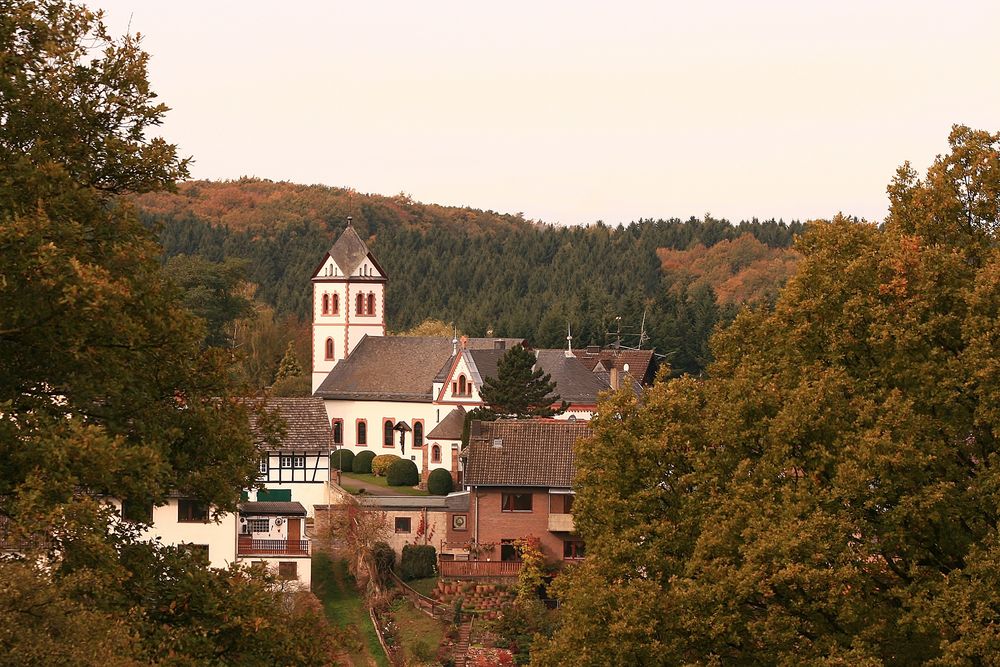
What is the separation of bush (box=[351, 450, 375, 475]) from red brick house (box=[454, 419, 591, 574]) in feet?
86.3

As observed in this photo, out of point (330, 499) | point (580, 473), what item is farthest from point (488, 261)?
point (580, 473)

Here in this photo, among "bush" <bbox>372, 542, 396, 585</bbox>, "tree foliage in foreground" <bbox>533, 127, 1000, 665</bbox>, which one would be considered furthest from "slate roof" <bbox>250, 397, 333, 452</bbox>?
"tree foliage in foreground" <bbox>533, 127, 1000, 665</bbox>

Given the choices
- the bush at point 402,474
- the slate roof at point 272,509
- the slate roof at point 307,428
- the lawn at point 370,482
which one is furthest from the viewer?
the bush at point 402,474

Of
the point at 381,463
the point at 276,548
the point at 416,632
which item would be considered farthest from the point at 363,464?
the point at 416,632

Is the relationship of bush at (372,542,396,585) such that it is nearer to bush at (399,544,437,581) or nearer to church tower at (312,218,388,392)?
bush at (399,544,437,581)

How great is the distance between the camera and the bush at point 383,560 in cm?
5141

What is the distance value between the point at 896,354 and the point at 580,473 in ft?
22.0

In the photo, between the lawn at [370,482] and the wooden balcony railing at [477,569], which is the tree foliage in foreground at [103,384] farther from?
the lawn at [370,482]

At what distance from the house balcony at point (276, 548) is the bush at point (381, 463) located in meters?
28.2

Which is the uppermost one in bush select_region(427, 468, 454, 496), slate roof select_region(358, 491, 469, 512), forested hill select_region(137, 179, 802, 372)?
forested hill select_region(137, 179, 802, 372)

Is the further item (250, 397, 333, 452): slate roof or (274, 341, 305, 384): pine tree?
(274, 341, 305, 384): pine tree

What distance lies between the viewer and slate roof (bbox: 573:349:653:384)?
90.2 meters

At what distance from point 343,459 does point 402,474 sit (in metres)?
6.40

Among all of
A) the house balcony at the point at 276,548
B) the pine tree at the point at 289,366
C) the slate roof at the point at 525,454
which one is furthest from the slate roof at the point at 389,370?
the house balcony at the point at 276,548
